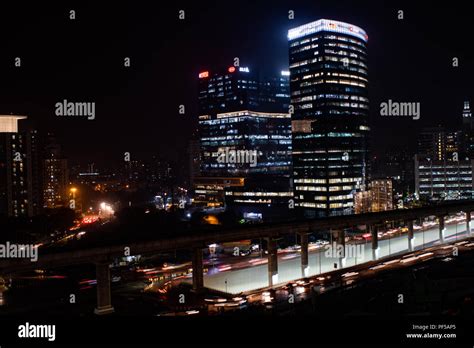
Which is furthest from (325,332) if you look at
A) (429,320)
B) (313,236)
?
(313,236)

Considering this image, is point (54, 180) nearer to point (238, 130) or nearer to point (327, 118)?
point (238, 130)

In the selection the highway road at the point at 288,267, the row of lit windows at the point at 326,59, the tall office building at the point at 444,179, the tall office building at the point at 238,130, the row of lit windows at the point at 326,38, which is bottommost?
the highway road at the point at 288,267

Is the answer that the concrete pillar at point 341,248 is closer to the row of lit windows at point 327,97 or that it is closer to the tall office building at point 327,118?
the tall office building at point 327,118

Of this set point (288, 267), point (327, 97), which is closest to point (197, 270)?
point (288, 267)

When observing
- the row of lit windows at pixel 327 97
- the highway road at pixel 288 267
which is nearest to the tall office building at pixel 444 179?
the row of lit windows at pixel 327 97

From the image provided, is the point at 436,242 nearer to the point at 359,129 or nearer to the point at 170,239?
the point at 170,239
